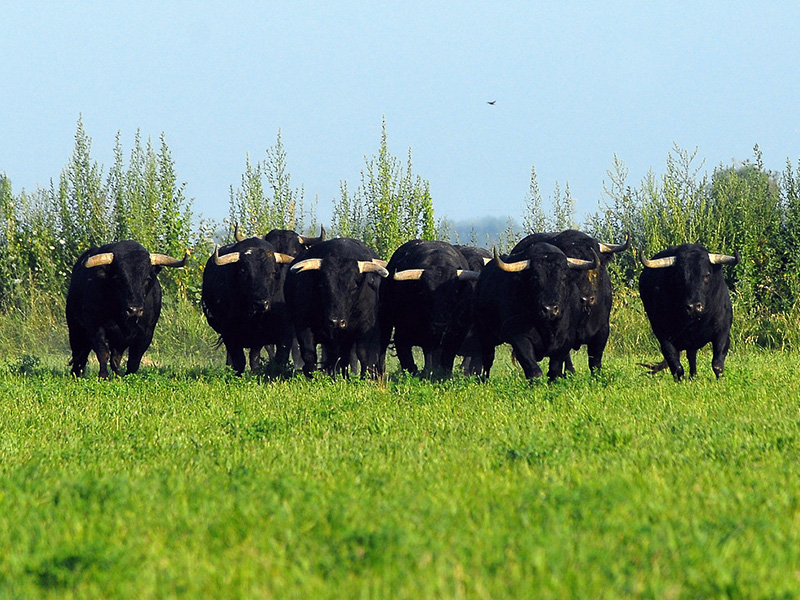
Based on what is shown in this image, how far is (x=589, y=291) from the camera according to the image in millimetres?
13422

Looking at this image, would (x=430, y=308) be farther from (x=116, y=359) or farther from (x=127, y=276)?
(x=116, y=359)

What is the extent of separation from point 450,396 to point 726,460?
452 centimetres

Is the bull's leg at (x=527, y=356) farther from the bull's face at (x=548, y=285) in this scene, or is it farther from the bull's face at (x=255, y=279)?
the bull's face at (x=255, y=279)

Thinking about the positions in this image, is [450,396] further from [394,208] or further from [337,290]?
[394,208]

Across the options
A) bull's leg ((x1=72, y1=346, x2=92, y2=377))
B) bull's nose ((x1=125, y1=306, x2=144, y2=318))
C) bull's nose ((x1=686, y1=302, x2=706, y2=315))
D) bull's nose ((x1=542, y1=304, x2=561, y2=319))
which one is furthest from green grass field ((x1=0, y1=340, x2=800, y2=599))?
bull's leg ((x1=72, y1=346, x2=92, y2=377))

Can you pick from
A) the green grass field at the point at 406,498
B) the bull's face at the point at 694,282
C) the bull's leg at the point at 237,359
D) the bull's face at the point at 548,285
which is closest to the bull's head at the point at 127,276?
the bull's leg at the point at 237,359

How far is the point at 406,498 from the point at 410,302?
9793 mm

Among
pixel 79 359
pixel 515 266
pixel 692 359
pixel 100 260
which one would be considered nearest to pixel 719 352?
pixel 692 359

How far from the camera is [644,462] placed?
6715 millimetres

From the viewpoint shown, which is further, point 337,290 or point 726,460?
point 337,290

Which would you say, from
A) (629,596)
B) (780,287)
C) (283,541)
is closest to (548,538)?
(629,596)

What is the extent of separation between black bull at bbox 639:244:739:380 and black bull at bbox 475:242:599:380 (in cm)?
106

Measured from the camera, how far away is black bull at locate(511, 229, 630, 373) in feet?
44.1

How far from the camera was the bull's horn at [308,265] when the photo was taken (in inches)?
572
